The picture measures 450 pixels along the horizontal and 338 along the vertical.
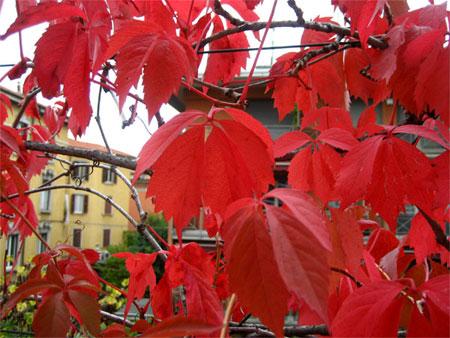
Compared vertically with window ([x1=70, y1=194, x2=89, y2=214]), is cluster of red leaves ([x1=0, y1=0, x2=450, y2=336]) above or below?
below

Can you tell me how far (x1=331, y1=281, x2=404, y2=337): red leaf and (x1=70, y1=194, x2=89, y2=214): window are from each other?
13.4 m

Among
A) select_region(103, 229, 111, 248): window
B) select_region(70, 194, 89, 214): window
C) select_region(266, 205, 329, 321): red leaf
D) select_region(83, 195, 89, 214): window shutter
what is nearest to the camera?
select_region(266, 205, 329, 321): red leaf

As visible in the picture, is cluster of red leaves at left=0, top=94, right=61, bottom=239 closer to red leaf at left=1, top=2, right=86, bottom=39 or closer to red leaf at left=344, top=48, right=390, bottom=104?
red leaf at left=1, top=2, right=86, bottom=39

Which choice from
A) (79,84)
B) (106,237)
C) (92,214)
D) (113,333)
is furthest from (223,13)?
Result: (106,237)

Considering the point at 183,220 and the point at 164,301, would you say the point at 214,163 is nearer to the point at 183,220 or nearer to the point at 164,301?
the point at 183,220

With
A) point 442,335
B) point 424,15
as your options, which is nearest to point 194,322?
point 442,335

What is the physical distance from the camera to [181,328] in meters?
0.26

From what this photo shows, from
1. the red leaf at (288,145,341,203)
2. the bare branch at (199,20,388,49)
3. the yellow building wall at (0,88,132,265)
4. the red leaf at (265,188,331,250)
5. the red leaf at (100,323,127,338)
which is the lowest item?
the red leaf at (100,323,127,338)

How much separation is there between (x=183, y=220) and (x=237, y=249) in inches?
2.7

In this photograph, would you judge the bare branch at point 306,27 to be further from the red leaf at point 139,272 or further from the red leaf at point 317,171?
the red leaf at point 139,272

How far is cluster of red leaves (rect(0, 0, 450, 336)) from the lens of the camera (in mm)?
249

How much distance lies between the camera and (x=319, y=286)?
223mm

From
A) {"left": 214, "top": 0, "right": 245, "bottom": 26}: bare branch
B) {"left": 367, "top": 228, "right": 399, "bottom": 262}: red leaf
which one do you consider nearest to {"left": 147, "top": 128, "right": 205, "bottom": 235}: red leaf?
{"left": 214, "top": 0, "right": 245, "bottom": 26}: bare branch

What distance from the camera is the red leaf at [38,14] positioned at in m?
0.35
